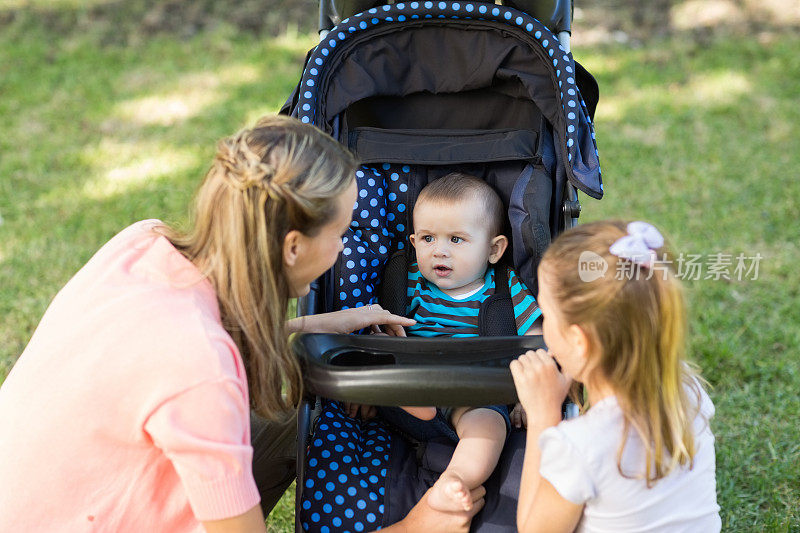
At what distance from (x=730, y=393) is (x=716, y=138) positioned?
1980 millimetres

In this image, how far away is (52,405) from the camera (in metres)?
1.55

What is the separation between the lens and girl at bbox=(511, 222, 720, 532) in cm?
152

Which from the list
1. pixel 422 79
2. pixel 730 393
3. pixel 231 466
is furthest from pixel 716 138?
pixel 231 466

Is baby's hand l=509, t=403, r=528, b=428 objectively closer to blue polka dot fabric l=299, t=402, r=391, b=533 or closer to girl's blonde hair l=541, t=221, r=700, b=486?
blue polka dot fabric l=299, t=402, r=391, b=533

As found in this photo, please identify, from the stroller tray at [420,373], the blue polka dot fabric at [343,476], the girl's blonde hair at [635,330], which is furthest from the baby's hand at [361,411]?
the girl's blonde hair at [635,330]

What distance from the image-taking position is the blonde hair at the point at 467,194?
2.46m

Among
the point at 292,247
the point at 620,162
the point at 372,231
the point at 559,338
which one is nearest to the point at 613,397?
the point at 559,338

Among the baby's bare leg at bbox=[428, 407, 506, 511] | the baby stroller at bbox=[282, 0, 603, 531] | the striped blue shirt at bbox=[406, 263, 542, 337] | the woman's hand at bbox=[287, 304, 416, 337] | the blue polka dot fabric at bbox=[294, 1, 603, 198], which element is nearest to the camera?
the baby's bare leg at bbox=[428, 407, 506, 511]

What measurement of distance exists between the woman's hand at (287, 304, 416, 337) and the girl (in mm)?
606

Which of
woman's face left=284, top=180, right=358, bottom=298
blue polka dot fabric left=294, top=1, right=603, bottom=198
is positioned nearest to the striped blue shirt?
blue polka dot fabric left=294, top=1, right=603, bottom=198

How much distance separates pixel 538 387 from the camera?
167cm

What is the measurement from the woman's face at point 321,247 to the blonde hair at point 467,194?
0.75 meters

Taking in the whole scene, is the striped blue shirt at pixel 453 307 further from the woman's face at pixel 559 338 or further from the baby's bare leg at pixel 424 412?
the woman's face at pixel 559 338

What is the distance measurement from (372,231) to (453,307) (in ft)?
1.12
